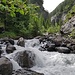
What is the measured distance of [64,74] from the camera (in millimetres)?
13820

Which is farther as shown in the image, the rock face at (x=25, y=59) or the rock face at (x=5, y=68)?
the rock face at (x=25, y=59)

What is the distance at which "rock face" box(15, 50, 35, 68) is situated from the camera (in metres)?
16.0

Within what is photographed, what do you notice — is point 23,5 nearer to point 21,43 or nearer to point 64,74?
point 64,74

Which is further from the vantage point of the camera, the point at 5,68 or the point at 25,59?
the point at 25,59

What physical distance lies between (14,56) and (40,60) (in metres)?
2.32

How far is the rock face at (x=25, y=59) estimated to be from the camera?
52.5 feet

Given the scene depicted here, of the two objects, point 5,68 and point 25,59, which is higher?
point 5,68

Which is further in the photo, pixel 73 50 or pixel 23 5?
pixel 73 50

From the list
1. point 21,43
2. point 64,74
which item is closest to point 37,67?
point 64,74

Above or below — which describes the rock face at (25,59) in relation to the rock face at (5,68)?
below

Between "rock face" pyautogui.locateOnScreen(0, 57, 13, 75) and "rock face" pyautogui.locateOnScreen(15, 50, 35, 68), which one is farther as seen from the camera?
"rock face" pyautogui.locateOnScreen(15, 50, 35, 68)

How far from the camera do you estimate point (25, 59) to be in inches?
635

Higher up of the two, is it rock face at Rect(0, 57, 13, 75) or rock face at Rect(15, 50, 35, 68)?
rock face at Rect(0, 57, 13, 75)

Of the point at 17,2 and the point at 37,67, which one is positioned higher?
the point at 17,2
